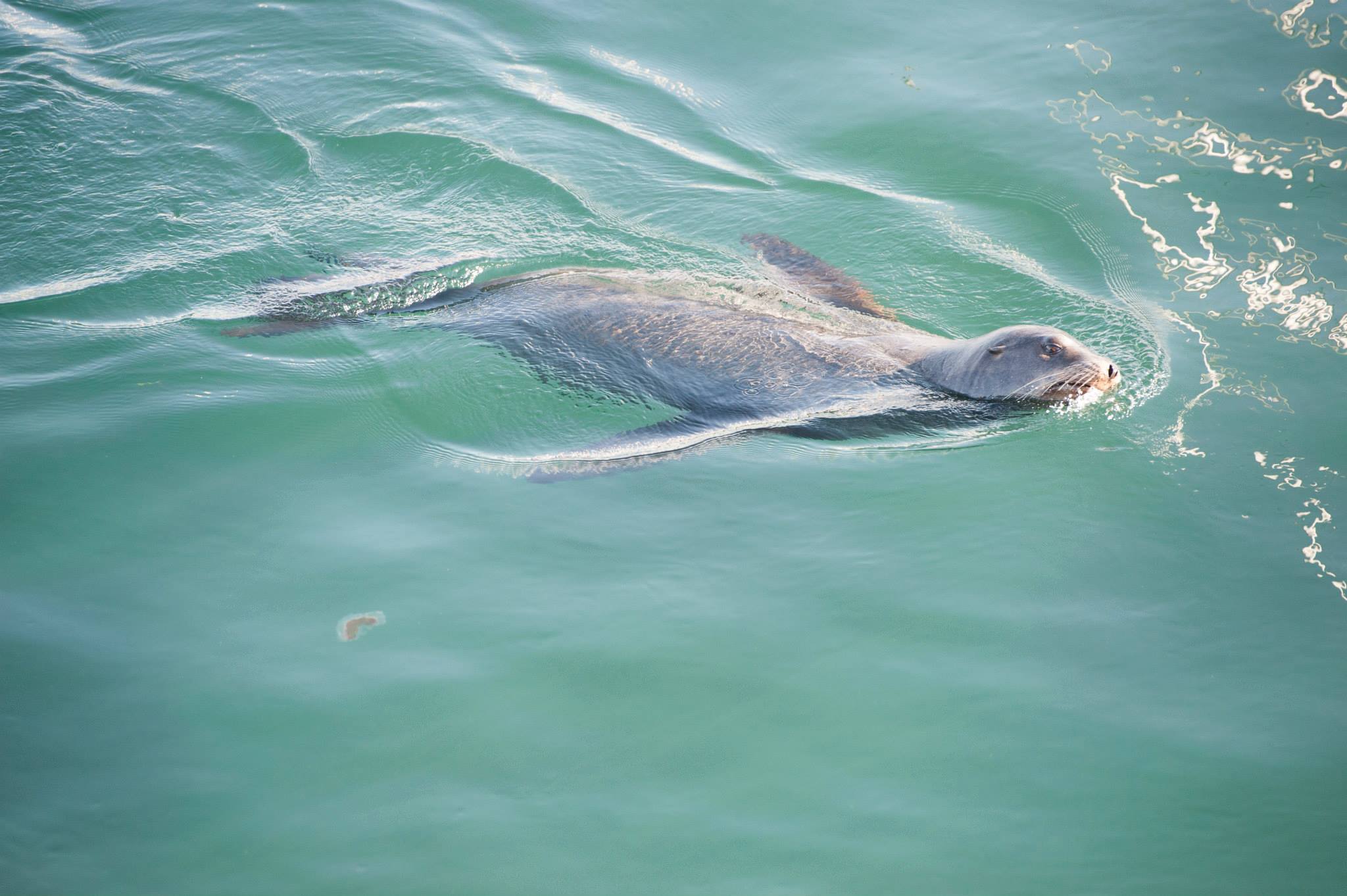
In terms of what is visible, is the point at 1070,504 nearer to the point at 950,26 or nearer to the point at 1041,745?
the point at 1041,745

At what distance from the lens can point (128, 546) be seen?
559cm

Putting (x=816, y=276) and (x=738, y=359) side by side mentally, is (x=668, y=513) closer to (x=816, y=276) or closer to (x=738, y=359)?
(x=738, y=359)

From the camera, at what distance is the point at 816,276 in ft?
27.6

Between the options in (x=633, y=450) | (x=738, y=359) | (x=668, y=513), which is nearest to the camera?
(x=668, y=513)

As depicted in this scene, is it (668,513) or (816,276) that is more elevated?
(816,276)

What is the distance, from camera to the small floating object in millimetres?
5070

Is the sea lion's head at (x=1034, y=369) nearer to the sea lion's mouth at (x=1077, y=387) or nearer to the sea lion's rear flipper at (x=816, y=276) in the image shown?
the sea lion's mouth at (x=1077, y=387)

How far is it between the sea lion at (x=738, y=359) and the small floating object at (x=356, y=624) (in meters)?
1.46

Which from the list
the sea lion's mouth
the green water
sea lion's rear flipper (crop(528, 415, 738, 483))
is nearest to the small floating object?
the green water

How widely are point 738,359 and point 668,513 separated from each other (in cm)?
158

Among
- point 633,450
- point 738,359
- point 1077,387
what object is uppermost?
point 1077,387

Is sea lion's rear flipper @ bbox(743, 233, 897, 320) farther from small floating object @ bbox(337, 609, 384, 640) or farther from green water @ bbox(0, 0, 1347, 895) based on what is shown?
small floating object @ bbox(337, 609, 384, 640)

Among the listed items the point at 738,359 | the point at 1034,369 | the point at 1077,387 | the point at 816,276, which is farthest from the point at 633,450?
the point at 1077,387

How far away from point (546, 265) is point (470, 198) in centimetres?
Result: 144
